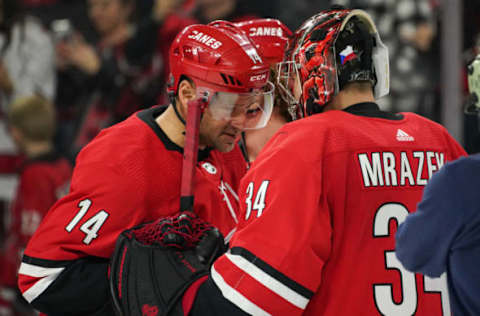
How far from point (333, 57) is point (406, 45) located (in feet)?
8.17

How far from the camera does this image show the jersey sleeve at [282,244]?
1.40 metres

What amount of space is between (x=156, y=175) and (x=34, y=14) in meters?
3.55

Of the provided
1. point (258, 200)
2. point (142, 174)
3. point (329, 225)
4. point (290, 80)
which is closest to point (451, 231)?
point (329, 225)

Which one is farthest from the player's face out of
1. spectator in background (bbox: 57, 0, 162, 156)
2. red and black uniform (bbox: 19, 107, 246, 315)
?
spectator in background (bbox: 57, 0, 162, 156)

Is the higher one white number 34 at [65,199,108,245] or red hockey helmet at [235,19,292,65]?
red hockey helmet at [235,19,292,65]

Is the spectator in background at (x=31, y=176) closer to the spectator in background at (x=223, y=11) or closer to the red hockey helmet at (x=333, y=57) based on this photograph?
the spectator in background at (x=223, y=11)

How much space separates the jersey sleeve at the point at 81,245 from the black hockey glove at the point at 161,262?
0.41ft

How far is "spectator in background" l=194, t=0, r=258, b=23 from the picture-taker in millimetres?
3793

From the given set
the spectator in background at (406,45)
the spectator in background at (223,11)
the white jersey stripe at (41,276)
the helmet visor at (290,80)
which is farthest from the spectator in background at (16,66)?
the helmet visor at (290,80)

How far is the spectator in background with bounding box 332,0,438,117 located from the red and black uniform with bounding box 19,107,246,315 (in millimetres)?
2258

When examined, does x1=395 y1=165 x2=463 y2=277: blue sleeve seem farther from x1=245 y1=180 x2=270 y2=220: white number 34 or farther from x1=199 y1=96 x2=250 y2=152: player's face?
x1=199 y1=96 x2=250 y2=152: player's face

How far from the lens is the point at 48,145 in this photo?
474cm

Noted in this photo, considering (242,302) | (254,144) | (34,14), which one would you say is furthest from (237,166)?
(34,14)

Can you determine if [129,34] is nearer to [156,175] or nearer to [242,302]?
[156,175]
